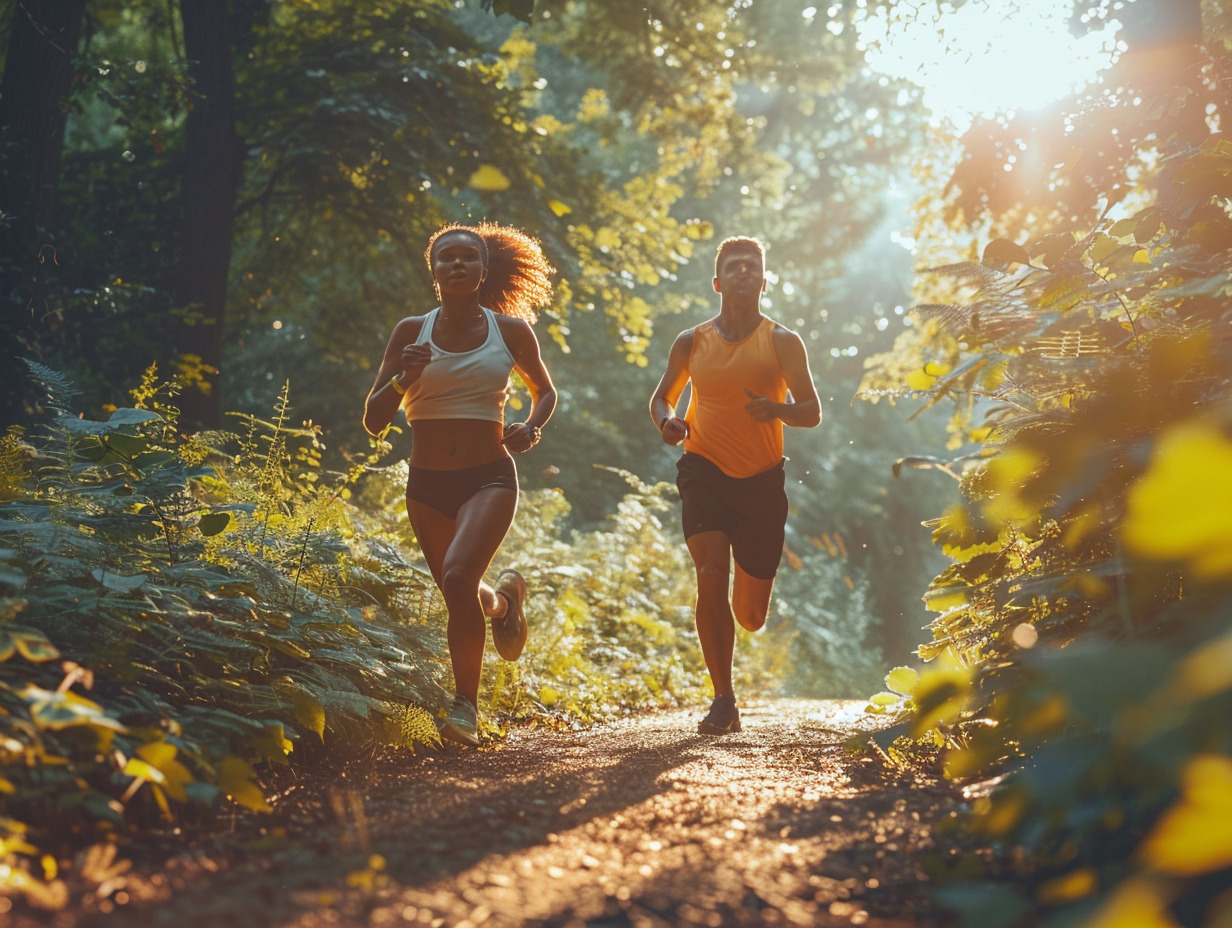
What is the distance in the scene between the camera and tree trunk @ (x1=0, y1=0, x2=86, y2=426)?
714cm

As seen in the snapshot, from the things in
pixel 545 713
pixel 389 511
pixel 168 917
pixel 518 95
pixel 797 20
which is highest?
pixel 797 20

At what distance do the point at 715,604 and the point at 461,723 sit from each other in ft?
4.99

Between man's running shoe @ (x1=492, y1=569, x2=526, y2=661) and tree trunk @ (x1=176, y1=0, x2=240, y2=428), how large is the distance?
5.86m

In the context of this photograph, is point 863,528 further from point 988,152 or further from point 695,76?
point 988,152

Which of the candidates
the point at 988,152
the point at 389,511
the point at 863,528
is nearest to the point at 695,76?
the point at 988,152

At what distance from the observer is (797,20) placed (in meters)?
24.5

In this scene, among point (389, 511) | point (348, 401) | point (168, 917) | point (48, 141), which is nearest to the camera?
point (168, 917)

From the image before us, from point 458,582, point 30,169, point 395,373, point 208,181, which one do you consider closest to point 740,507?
point 458,582

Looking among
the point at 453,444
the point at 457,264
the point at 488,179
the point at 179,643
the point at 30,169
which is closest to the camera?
the point at 179,643

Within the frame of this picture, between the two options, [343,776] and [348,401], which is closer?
[343,776]

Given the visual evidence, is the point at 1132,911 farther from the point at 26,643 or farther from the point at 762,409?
the point at 762,409

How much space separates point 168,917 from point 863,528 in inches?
1116

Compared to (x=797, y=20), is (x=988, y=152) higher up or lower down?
lower down

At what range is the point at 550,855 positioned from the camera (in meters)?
2.39
